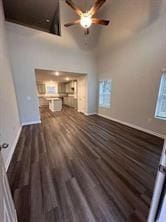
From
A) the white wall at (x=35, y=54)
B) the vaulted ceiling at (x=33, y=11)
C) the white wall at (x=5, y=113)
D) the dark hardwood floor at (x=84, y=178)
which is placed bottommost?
the dark hardwood floor at (x=84, y=178)

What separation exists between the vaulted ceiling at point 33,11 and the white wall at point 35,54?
80cm

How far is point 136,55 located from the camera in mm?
3693

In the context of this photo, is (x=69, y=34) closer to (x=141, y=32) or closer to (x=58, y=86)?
(x=141, y=32)

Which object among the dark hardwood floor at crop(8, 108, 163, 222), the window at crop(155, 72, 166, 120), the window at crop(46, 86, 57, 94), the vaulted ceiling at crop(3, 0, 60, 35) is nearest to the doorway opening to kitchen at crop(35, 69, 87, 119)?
the window at crop(46, 86, 57, 94)

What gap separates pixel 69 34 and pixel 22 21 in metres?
3.83

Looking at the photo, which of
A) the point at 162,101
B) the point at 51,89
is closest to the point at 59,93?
the point at 51,89

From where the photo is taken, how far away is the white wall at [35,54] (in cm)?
393

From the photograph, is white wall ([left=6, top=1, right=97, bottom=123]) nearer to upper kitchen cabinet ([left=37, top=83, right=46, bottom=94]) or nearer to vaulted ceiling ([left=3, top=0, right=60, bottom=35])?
vaulted ceiling ([left=3, top=0, right=60, bottom=35])

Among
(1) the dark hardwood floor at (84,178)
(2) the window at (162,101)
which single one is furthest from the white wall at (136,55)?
(1) the dark hardwood floor at (84,178)

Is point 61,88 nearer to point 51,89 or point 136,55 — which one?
point 51,89

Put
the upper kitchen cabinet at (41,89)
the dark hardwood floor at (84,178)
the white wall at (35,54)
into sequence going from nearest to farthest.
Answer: the dark hardwood floor at (84,178)
the white wall at (35,54)
the upper kitchen cabinet at (41,89)

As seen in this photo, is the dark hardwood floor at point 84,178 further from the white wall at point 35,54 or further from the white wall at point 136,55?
the white wall at point 35,54

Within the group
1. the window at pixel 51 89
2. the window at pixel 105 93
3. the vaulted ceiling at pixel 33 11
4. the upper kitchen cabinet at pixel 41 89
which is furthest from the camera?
the window at pixel 51 89

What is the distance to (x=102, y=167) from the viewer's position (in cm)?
200
